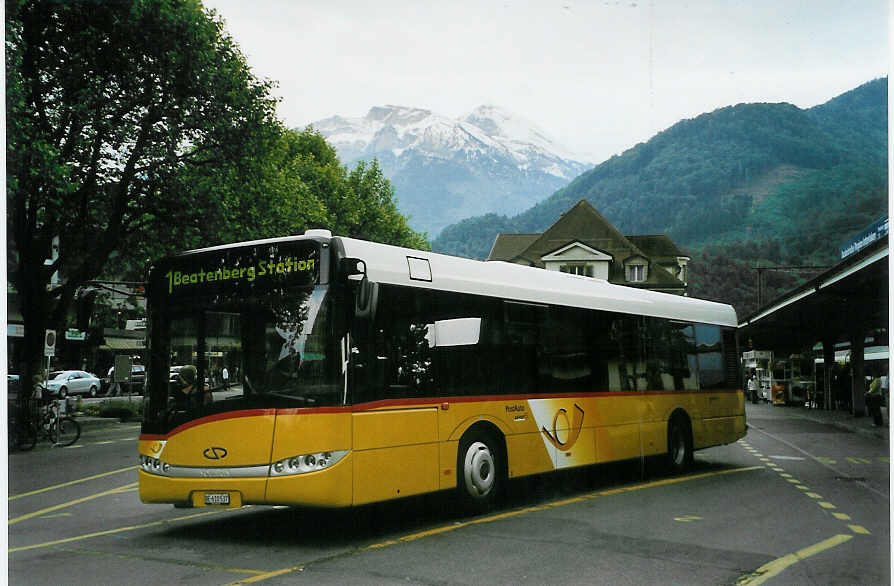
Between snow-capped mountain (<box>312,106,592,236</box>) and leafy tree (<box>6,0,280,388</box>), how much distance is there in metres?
5.19

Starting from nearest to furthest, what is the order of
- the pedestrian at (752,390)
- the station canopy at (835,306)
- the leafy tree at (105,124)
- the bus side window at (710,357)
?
the bus side window at (710,357), the station canopy at (835,306), the leafy tree at (105,124), the pedestrian at (752,390)

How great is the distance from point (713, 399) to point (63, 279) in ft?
61.6

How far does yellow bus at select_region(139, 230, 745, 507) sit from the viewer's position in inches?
348

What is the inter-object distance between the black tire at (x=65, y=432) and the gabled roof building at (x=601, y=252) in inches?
445

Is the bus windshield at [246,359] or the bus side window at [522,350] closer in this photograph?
the bus windshield at [246,359]

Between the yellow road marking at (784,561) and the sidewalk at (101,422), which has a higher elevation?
the sidewalk at (101,422)

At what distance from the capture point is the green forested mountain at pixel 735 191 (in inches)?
658

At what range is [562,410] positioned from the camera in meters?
12.5

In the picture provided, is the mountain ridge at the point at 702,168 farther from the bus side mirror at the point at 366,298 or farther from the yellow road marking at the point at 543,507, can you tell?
the bus side mirror at the point at 366,298

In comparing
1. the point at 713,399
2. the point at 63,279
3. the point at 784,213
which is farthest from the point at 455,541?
the point at 63,279

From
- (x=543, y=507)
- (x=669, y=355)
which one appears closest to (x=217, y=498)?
(x=543, y=507)

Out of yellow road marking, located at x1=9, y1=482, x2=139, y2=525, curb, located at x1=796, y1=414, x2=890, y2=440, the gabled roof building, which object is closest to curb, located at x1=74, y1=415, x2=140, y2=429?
the gabled roof building

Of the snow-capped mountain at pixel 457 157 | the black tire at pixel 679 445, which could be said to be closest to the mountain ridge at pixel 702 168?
the snow-capped mountain at pixel 457 157

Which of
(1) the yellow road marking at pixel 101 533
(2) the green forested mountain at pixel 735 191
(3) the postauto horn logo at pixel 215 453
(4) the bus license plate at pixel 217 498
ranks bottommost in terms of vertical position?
(1) the yellow road marking at pixel 101 533
